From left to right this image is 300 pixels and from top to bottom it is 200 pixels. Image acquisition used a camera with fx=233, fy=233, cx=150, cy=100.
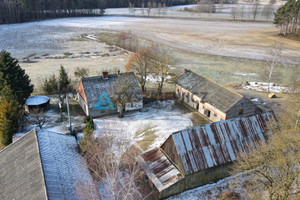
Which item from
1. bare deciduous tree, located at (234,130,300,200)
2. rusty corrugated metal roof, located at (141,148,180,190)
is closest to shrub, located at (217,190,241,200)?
bare deciduous tree, located at (234,130,300,200)

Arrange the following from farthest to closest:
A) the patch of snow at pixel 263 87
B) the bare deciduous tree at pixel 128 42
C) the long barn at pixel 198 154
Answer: the bare deciduous tree at pixel 128 42 → the patch of snow at pixel 263 87 → the long barn at pixel 198 154


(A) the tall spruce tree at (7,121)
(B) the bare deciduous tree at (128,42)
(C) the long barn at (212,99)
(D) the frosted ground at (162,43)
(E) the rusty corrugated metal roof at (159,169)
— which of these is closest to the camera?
(E) the rusty corrugated metal roof at (159,169)

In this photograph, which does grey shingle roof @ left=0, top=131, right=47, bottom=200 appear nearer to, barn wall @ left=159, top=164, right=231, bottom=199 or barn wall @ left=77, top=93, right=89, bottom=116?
barn wall @ left=159, top=164, right=231, bottom=199

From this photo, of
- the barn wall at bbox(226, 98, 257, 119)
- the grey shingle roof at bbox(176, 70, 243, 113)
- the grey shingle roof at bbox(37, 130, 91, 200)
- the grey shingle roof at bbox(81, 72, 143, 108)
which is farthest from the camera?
the grey shingle roof at bbox(81, 72, 143, 108)

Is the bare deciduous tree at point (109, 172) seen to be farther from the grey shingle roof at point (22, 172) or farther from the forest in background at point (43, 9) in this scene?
the forest in background at point (43, 9)

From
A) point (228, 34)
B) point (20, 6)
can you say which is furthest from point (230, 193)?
point (20, 6)

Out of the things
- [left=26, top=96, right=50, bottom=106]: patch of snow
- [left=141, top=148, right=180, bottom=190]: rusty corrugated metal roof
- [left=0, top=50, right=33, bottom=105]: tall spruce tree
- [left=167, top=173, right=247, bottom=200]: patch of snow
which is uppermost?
[left=0, top=50, right=33, bottom=105]: tall spruce tree

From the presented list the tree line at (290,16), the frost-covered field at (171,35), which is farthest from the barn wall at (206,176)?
the tree line at (290,16)

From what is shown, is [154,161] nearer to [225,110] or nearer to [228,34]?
[225,110]
